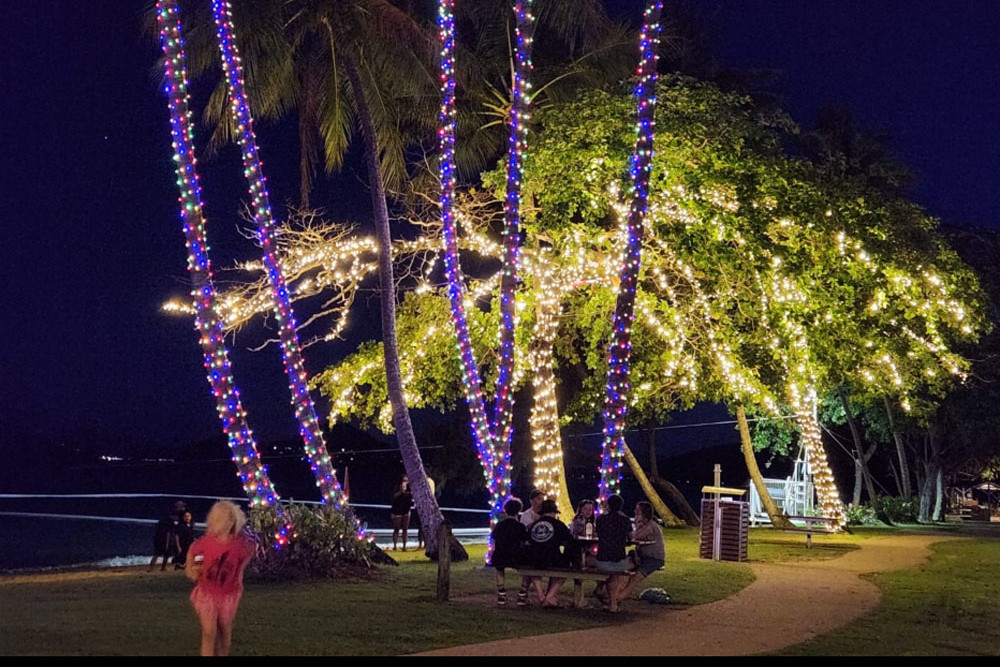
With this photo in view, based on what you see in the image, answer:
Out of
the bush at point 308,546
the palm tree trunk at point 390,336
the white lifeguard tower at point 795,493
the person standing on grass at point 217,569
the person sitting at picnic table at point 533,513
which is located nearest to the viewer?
the person standing on grass at point 217,569

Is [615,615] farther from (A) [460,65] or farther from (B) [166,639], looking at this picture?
(A) [460,65]

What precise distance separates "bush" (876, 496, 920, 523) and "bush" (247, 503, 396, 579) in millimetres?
24909

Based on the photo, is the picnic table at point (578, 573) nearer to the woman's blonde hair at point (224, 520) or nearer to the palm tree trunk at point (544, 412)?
the woman's blonde hair at point (224, 520)

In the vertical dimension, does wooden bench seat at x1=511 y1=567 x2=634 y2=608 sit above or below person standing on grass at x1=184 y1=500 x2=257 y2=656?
below

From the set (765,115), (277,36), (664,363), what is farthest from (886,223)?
(277,36)

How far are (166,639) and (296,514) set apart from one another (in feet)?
18.2

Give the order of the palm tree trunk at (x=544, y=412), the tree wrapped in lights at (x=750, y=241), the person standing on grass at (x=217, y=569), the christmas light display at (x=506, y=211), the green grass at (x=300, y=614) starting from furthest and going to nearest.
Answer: the palm tree trunk at (x=544, y=412)
the tree wrapped in lights at (x=750, y=241)
the christmas light display at (x=506, y=211)
the green grass at (x=300, y=614)
the person standing on grass at (x=217, y=569)

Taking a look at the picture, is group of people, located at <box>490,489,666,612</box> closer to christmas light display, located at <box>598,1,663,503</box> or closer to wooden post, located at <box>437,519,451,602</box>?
wooden post, located at <box>437,519,451,602</box>

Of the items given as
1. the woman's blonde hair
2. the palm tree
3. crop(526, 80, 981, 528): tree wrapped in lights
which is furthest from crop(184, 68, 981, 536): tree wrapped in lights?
the woman's blonde hair

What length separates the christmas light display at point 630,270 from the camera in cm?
1414

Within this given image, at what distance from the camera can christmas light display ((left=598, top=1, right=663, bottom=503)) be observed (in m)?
14.1

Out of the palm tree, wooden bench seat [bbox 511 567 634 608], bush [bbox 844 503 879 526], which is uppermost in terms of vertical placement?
the palm tree

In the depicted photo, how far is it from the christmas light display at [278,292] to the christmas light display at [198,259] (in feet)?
2.58

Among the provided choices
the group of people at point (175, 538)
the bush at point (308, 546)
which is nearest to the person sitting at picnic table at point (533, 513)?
the bush at point (308, 546)
